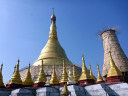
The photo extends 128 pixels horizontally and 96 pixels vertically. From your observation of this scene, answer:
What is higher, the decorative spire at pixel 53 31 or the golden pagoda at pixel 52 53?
the decorative spire at pixel 53 31

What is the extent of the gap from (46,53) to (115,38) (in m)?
13.4

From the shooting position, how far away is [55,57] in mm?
25906

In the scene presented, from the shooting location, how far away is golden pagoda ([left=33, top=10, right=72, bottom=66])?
2522 centimetres

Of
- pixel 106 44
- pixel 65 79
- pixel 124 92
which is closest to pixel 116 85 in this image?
pixel 124 92

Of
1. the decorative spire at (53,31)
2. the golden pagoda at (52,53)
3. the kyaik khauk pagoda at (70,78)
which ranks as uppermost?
the decorative spire at (53,31)

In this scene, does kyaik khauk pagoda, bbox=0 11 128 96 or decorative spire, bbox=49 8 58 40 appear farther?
decorative spire, bbox=49 8 58 40

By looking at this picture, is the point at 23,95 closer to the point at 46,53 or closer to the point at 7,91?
the point at 7,91

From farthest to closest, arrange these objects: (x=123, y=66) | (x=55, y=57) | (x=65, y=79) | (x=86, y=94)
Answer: (x=55, y=57), (x=123, y=66), (x=65, y=79), (x=86, y=94)

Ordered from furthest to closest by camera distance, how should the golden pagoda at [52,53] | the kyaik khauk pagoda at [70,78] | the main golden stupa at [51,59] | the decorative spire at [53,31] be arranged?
the decorative spire at [53,31]
the golden pagoda at [52,53]
the main golden stupa at [51,59]
the kyaik khauk pagoda at [70,78]

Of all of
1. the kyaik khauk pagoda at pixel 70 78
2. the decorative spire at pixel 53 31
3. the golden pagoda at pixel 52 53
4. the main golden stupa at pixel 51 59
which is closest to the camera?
the kyaik khauk pagoda at pixel 70 78

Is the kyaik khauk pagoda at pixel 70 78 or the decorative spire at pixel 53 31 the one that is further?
the decorative spire at pixel 53 31

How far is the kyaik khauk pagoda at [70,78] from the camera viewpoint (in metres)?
10.9

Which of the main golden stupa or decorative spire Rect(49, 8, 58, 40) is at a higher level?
decorative spire Rect(49, 8, 58, 40)

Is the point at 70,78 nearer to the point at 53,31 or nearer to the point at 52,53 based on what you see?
the point at 52,53
